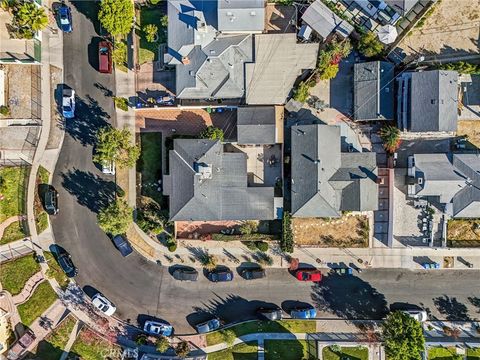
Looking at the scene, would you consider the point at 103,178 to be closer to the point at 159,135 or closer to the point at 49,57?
the point at 159,135

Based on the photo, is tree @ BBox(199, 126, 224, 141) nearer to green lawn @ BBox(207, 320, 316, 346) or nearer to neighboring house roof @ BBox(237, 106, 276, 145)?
neighboring house roof @ BBox(237, 106, 276, 145)

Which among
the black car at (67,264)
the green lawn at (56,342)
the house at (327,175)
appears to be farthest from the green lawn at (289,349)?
the black car at (67,264)

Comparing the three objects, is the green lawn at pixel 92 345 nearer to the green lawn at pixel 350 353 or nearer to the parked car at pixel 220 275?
the parked car at pixel 220 275

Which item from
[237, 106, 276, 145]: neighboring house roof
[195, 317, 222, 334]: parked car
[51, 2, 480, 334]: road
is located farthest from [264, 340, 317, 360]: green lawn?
[237, 106, 276, 145]: neighboring house roof

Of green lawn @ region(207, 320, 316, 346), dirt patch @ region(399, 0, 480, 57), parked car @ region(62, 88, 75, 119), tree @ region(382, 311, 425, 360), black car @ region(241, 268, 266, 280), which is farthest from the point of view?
green lawn @ region(207, 320, 316, 346)

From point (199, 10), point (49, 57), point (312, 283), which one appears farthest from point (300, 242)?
point (49, 57)

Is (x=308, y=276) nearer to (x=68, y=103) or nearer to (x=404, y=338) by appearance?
(x=404, y=338)
